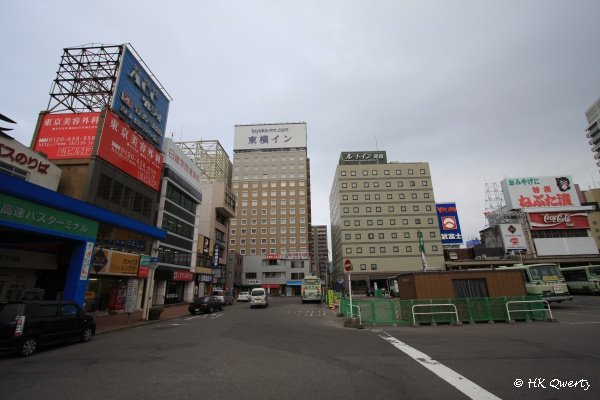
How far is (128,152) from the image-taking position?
24.1 metres

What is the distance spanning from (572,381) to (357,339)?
6.63 meters

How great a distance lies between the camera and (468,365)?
6953 millimetres

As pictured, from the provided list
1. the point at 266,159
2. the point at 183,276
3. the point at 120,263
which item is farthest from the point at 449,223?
the point at 120,263

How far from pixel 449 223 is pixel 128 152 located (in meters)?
69.7

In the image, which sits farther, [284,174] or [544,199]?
[284,174]

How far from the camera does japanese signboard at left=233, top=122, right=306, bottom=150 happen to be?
98.9 m

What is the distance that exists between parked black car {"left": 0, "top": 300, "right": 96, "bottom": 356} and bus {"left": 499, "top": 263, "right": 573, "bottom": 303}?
2393 centimetres

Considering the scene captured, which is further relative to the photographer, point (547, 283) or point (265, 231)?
point (265, 231)

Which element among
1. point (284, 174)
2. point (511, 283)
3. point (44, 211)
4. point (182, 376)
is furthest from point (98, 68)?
point (284, 174)

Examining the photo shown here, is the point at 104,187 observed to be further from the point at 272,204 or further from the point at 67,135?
the point at 272,204

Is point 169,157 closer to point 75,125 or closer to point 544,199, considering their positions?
point 75,125

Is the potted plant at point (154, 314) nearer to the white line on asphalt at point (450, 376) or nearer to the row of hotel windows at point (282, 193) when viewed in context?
the white line on asphalt at point (450, 376)

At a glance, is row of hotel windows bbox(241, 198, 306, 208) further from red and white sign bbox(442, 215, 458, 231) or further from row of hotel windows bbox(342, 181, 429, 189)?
red and white sign bbox(442, 215, 458, 231)

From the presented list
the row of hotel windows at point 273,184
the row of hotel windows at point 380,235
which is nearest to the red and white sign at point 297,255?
the row of hotel windows at point 380,235
